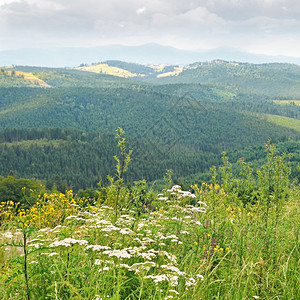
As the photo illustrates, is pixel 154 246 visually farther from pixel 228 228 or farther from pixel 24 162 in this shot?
pixel 24 162

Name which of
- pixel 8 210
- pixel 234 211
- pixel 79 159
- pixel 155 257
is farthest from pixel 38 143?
pixel 155 257

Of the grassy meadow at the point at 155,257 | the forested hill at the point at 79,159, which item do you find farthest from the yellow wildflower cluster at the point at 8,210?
the forested hill at the point at 79,159

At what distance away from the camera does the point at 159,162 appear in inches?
6880

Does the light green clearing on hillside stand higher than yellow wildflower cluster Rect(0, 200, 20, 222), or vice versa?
yellow wildflower cluster Rect(0, 200, 20, 222)

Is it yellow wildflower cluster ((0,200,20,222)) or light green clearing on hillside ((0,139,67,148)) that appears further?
light green clearing on hillside ((0,139,67,148))

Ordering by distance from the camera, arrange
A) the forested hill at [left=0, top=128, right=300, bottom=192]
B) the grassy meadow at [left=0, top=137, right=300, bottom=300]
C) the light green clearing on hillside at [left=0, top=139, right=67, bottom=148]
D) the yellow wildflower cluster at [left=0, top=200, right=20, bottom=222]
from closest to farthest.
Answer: the grassy meadow at [left=0, top=137, right=300, bottom=300] → the yellow wildflower cluster at [left=0, top=200, right=20, bottom=222] → the forested hill at [left=0, top=128, right=300, bottom=192] → the light green clearing on hillside at [left=0, top=139, right=67, bottom=148]

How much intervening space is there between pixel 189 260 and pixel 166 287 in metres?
1.05

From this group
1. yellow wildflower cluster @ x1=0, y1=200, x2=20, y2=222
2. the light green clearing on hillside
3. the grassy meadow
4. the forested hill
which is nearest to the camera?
the grassy meadow

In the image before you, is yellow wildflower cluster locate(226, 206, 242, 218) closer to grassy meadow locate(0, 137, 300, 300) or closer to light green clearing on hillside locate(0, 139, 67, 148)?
grassy meadow locate(0, 137, 300, 300)

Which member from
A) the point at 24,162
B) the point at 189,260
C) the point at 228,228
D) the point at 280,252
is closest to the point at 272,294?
the point at 280,252

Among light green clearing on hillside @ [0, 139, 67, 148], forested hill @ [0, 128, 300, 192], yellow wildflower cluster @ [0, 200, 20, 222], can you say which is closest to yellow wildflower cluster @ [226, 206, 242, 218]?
yellow wildflower cluster @ [0, 200, 20, 222]

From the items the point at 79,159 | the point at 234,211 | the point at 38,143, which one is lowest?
the point at 79,159

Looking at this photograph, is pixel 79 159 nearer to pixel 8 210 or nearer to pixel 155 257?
pixel 8 210

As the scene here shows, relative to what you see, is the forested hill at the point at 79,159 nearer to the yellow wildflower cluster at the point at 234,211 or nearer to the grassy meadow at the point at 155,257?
the yellow wildflower cluster at the point at 234,211
